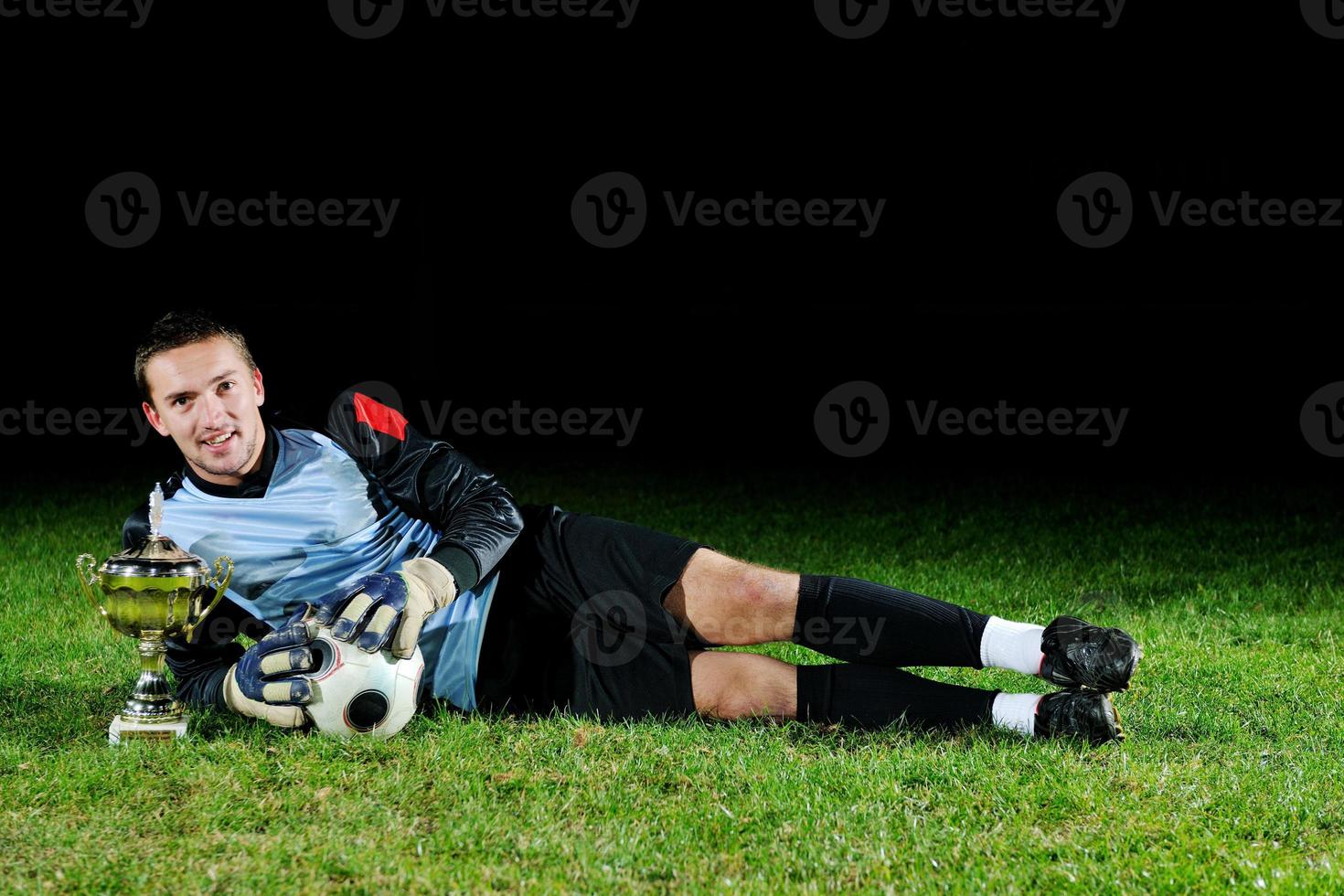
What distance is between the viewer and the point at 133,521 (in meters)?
4.05

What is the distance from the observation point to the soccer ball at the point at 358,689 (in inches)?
145

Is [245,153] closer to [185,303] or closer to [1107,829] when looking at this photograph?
[185,303]

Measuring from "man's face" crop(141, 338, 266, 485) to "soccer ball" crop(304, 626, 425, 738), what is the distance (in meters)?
0.77

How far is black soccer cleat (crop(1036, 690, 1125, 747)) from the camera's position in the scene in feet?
12.7

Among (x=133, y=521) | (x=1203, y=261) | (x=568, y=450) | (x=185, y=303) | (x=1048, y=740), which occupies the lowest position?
(x=1048, y=740)

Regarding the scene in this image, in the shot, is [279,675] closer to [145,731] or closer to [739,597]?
[145,731]

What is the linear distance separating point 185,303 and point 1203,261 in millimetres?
15455

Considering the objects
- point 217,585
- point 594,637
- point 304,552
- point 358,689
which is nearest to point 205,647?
point 217,585

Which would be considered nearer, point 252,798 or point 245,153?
point 252,798

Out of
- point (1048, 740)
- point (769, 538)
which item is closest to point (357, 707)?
point (1048, 740)

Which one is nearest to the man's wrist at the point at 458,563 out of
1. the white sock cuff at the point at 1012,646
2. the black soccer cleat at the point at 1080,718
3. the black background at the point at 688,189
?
the white sock cuff at the point at 1012,646

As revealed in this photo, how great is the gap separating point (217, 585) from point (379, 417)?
0.74 m

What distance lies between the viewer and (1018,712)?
12.9ft

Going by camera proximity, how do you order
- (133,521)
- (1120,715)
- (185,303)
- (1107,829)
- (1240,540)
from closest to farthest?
(1107,829), (133,521), (1120,715), (1240,540), (185,303)
